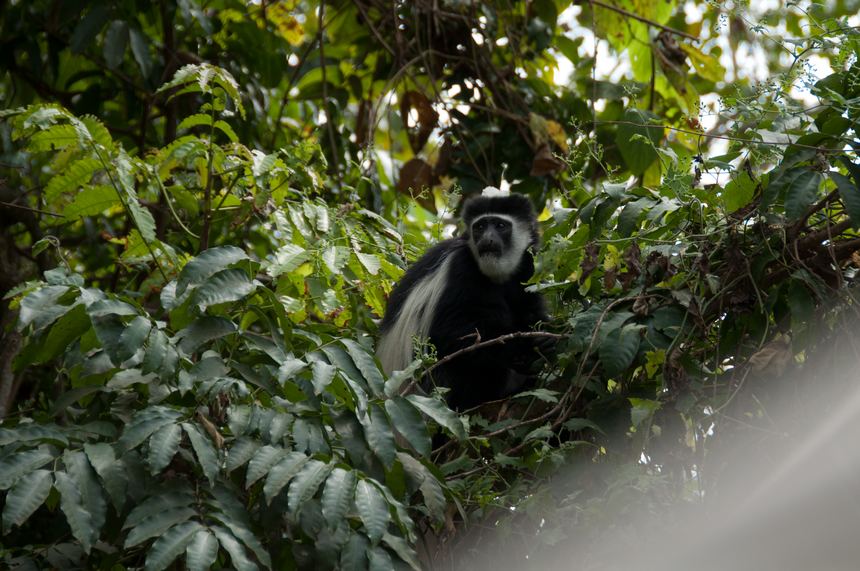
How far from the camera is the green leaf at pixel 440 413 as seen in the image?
2.08 m

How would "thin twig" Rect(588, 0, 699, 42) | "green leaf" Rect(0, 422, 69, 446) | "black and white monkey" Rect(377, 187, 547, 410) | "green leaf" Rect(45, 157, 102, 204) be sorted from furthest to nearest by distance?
"thin twig" Rect(588, 0, 699, 42) → "black and white monkey" Rect(377, 187, 547, 410) → "green leaf" Rect(45, 157, 102, 204) → "green leaf" Rect(0, 422, 69, 446)

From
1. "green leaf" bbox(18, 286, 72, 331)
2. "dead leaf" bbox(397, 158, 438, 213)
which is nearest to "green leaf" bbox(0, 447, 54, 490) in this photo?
"green leaf" bbox(18, 286, 72, 331)

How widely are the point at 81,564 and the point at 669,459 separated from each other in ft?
4.30

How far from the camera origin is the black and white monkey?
347cm

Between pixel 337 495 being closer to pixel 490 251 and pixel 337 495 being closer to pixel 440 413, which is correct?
pixel 440 413

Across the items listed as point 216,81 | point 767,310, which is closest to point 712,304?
point 767,310

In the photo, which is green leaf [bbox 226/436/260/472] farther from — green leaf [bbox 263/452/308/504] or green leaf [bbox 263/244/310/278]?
green leaf [bbox 263/244/310/278]

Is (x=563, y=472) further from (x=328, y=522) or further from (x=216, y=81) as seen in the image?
(x=216, y=81)

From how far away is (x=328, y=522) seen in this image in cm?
182

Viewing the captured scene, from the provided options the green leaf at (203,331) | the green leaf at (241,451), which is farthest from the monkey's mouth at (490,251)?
the green leaf at (241,451)

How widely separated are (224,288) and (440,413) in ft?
1.71

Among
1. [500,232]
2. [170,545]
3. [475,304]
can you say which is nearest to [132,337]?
[170,545]

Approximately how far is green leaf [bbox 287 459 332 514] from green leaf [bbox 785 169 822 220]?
1.07m

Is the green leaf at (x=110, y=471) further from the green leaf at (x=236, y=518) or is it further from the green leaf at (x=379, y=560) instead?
the green leaf at (x=379, y=560)
